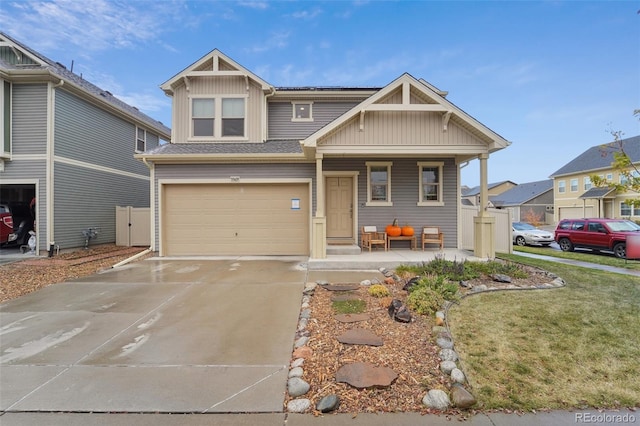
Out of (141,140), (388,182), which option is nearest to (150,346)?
(388,182)

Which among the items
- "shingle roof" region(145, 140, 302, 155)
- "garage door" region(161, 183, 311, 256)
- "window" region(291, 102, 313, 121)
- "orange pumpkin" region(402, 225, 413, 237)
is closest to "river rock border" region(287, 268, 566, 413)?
"orange pumpkin" region(402, 225, 413, 237)

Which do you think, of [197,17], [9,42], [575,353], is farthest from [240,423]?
[9,42]

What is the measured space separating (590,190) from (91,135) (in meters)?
37.3

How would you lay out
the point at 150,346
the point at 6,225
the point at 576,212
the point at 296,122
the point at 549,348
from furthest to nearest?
the point at 576,212
the point at 296,122
the point at 6,225
the point at 150,346
the point at 549,348

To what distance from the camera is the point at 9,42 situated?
10.5 metres

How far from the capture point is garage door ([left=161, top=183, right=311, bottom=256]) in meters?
10.1

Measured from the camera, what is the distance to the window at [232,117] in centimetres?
1101

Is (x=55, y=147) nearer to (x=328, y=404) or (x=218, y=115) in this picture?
(x=218, y=115)

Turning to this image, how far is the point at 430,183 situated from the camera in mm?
10164

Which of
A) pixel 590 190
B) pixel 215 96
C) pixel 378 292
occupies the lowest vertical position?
pixel 378 292

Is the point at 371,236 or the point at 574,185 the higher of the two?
the point at 574,185

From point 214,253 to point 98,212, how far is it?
20.5 ft

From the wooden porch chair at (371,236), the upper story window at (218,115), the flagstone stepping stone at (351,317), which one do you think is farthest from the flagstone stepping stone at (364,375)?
the upper story window at (218,115)

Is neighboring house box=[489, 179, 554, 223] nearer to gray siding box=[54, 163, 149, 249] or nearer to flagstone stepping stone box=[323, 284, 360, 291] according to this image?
flagstone stepping stone box=[323, 284, 360, 291]
